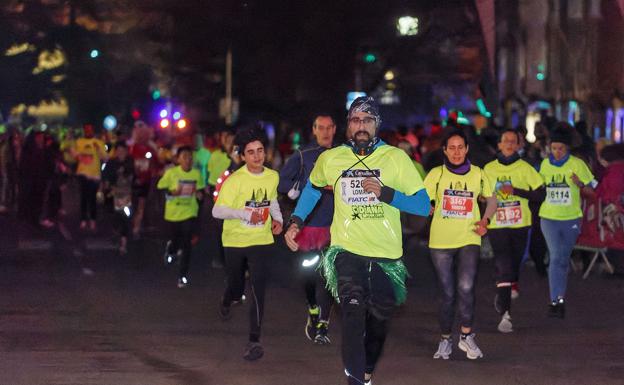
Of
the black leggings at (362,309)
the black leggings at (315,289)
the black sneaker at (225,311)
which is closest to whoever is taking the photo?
the black leggings at (362,309)

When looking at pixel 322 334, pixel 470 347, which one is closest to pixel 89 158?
pixel 322 334

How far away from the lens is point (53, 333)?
11703 millimetres

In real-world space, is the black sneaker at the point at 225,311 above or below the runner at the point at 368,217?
below

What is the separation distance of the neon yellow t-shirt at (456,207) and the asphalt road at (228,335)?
2.99 ft

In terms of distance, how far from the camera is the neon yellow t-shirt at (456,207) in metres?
10.6

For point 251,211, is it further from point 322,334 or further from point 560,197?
point 560,197

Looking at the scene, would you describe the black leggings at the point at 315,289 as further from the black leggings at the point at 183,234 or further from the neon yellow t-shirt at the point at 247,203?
the black leggings at the point at 183,234

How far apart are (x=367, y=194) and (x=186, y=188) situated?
798 centimetres

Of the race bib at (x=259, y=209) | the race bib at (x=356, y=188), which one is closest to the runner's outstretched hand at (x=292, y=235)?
the race bib at (x=356, y=188)

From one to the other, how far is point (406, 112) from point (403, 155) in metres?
53.7

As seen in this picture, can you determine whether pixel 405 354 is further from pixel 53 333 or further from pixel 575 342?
pixel 53 333

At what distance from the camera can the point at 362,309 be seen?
26.9 feet

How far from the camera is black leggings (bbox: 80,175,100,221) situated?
24781mm

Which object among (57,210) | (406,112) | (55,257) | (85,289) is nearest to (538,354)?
(85,289)
